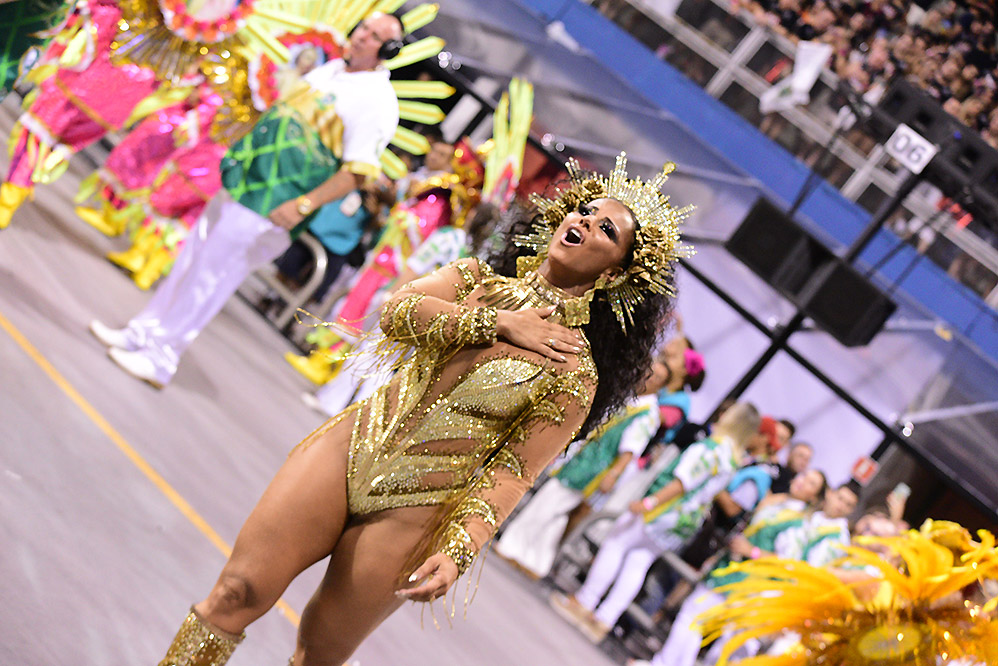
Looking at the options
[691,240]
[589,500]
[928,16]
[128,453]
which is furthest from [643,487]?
[928,16]

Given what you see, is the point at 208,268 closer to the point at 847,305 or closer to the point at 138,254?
the point at 138,254

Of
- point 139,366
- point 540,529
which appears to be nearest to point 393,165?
point 540,529

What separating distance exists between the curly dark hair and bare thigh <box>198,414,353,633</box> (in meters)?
0.65

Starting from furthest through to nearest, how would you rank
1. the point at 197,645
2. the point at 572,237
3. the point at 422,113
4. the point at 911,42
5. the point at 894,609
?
the point at 911,42
the point at 422,113
the point at 894,609
the point at 572,237
the point at 197,645

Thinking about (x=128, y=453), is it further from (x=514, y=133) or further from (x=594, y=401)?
(x=514, y=133)

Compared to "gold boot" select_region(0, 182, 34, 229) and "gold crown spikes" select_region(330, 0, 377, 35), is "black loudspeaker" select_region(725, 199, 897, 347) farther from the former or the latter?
"gold boot" select_region(0, 182, 34, 229)

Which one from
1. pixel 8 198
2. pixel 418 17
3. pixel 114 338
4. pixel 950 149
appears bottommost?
pixel 114 338

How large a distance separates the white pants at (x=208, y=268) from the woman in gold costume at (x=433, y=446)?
2540 millimetres

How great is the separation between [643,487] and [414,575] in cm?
411

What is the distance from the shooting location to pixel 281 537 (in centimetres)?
213

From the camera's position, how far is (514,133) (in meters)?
6.70

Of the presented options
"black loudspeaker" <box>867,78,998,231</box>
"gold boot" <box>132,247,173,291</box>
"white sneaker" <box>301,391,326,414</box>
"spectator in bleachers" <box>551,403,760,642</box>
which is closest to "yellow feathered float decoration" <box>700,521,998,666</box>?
"spectator in bleachers" <box>551,403,760,642</box>

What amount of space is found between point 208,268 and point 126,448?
51.0 inches

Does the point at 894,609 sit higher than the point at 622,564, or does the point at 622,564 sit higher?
the point at 894,609
